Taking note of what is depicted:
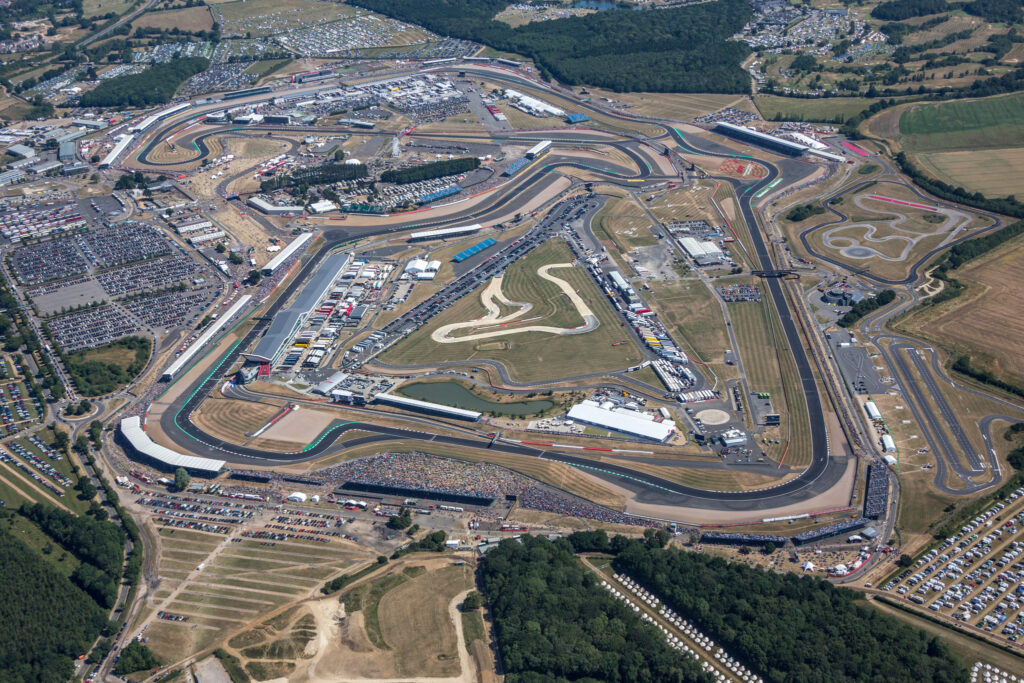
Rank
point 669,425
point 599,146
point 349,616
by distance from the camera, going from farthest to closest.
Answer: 1. point 599,146
2. point 669,425
3. point 349,616

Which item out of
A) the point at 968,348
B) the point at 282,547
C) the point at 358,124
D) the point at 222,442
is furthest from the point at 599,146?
the point at 282,547

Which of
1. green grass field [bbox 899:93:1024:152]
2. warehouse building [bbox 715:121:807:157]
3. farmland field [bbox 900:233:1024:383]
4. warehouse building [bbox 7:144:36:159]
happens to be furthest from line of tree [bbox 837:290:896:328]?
warehouse building [bbox 7:144:36:159]

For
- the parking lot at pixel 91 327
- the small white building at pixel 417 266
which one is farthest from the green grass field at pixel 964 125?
the parking lot at pixel 91 327

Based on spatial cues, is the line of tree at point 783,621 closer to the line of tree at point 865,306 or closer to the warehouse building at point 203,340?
the line of tree at point 865,306

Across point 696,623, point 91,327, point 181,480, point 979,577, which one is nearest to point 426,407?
point 181,480

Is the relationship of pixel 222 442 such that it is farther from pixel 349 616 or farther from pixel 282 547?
pixel 349 616

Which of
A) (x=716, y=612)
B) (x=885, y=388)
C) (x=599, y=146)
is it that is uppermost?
(x=599, y=146)
